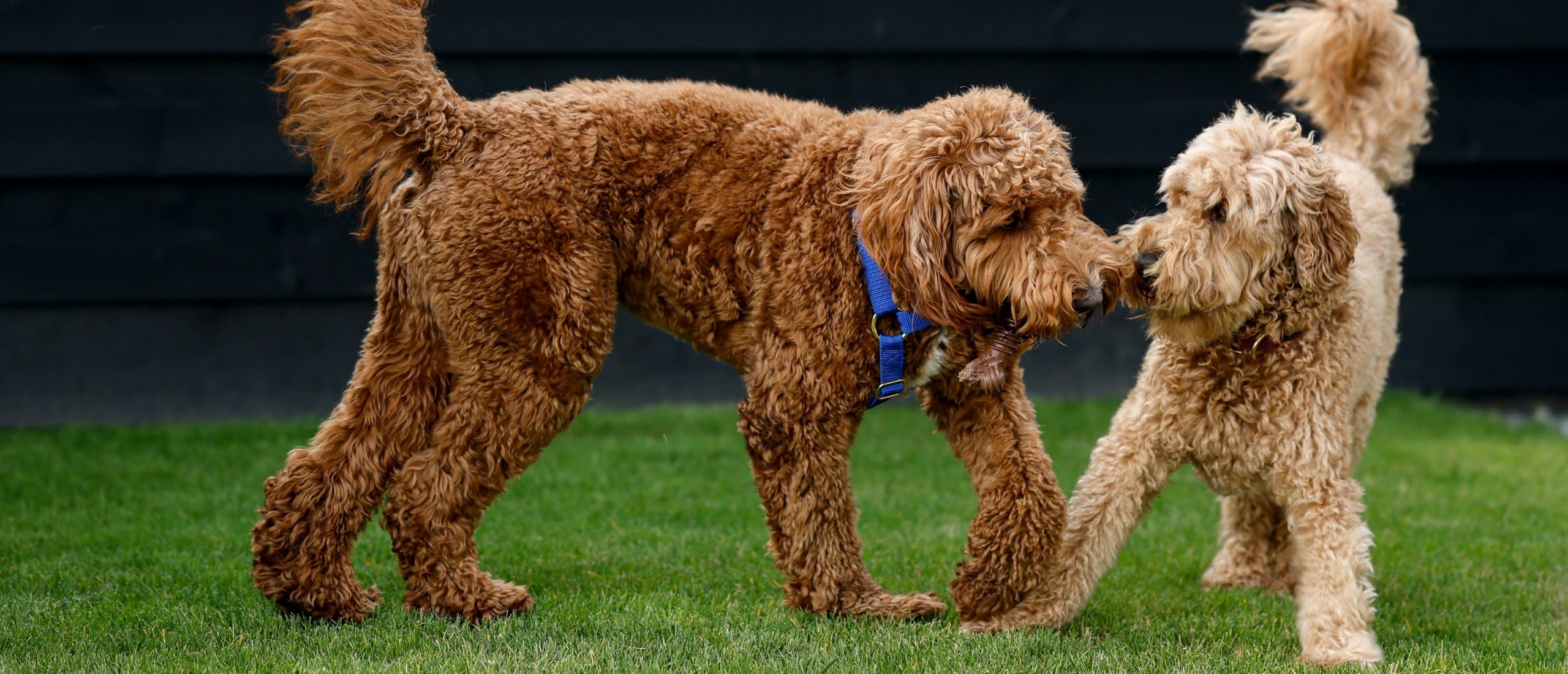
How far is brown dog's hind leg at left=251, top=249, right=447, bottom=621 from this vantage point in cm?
370

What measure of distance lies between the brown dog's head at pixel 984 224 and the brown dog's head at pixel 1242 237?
28 cm

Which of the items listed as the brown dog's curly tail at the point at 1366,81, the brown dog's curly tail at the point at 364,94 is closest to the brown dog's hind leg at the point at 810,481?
the brown dog's curly tail at the point at 364,94

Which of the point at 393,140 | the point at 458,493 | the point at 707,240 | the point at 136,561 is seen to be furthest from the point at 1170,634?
the point at 136,561

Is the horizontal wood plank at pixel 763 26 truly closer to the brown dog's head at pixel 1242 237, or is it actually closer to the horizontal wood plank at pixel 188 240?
the horizontal wood plank at pixel 188 240

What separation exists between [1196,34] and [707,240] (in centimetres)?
436

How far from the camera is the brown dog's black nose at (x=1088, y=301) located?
331 centimetres

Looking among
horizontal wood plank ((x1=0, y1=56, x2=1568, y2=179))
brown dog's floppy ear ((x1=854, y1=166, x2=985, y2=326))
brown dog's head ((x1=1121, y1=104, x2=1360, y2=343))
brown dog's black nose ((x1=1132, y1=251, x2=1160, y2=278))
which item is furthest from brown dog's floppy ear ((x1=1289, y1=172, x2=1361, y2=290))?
horizontal wood plank ((x1=0, y1=56, x2=1568, y2=179))

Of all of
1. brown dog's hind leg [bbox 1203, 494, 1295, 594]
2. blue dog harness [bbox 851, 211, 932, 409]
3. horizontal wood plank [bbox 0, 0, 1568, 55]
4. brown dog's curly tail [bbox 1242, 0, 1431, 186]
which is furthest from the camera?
horizontal wood plank [bbox 0, 0, 1568, 55]

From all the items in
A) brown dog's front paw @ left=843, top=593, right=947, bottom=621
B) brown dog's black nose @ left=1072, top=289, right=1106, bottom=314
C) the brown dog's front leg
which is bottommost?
brown dog's front paw @ left=843, top=593, right=947, bottom=621

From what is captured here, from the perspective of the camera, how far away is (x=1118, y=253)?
347 cm

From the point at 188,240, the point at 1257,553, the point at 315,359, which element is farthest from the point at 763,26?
the point at 1257,553

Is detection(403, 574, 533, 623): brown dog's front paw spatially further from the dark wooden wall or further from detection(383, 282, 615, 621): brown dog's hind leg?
the dark wooden wall

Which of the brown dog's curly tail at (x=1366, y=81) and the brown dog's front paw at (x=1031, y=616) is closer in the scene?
the brown dog's front paw at (x=1031, y=616)

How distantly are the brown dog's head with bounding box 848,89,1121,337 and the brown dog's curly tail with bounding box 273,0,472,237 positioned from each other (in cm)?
112
